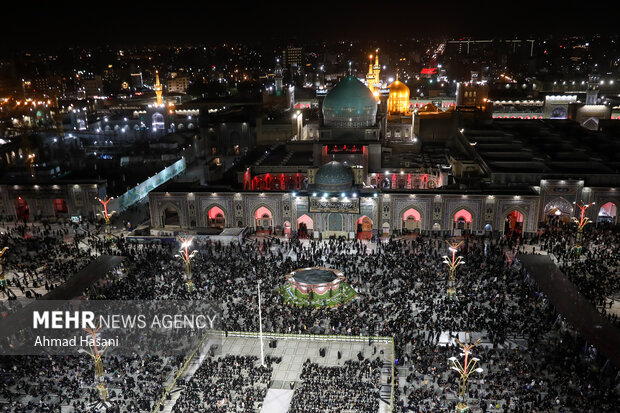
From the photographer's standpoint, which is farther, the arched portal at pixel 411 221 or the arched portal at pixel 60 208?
the arched portal at pixel 60 208

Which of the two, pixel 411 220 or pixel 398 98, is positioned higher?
pixel 398 98

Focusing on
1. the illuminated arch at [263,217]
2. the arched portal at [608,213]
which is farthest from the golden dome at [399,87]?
the illuminated arch at [263,217]

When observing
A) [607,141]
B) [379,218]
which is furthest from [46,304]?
[607,141]

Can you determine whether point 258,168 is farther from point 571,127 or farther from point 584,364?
point 571,127

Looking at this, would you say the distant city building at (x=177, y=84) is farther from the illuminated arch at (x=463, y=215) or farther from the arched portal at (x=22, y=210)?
the illuminated arch at (x=463, y=215)

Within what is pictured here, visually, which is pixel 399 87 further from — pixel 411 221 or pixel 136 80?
pixel 136 80

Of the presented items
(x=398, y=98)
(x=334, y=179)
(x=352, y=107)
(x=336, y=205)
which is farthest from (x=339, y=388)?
(x=398, y=98)

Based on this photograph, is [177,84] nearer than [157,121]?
No
